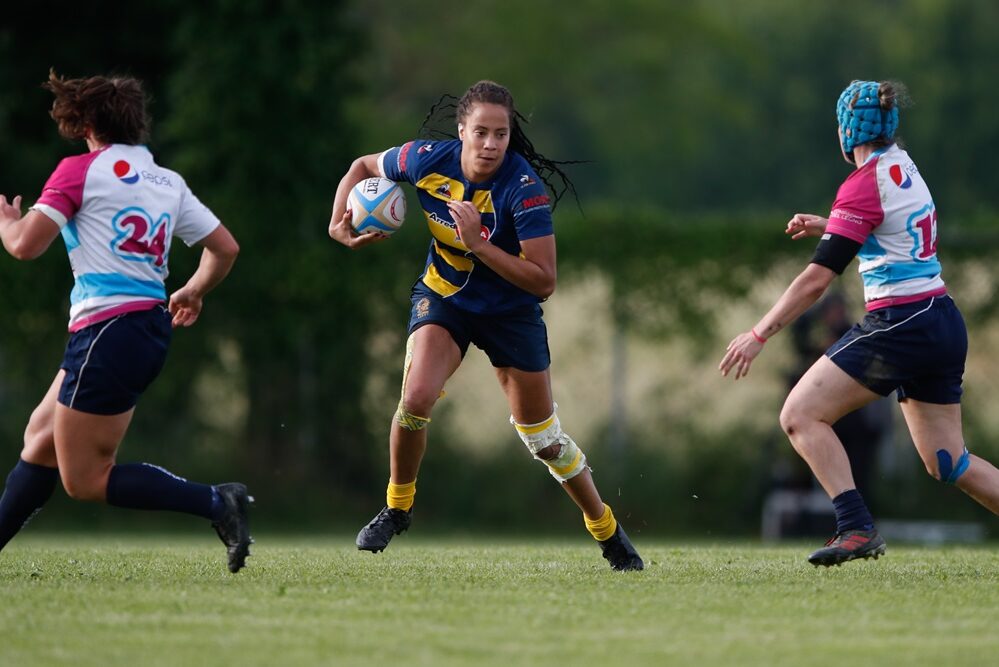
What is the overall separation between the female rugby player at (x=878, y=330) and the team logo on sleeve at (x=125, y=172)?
2.56 m

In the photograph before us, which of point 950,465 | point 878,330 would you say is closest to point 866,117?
point 878,330

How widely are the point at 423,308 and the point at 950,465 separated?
2.48 m

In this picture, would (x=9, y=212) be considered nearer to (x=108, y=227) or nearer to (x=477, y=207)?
(x=108, y=227)

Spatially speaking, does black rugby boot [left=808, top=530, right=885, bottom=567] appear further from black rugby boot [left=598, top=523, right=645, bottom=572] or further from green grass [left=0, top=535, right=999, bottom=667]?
black rugby boot [left=598, top=523, right=645, bottom=572]

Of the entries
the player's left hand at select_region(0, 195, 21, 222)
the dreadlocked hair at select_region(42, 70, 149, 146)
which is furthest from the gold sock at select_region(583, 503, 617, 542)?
the player's left hand at select_region(0, 195, 21, 222)

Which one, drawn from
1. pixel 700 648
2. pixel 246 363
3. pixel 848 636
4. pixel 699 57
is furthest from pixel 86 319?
pixel 699 57

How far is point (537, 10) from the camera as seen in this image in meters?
29.5

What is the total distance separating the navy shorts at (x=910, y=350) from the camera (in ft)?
21.6

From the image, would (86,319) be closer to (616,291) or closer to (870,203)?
(870,203)

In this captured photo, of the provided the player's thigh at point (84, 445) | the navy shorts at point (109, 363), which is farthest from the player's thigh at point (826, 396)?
the player's thigh at point (84, 445)

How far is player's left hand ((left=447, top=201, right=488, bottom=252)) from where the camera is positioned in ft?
21.3

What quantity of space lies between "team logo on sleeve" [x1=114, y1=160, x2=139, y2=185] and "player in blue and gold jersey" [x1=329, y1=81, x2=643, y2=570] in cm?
126

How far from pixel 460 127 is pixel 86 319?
77.6 inches

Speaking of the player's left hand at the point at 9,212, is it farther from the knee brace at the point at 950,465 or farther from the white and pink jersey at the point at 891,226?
the knee brace at the point at 950,465
